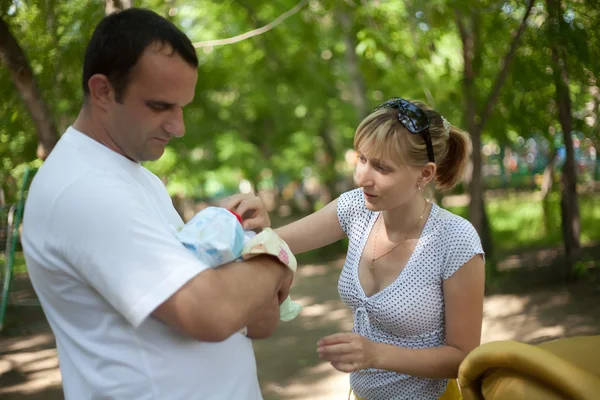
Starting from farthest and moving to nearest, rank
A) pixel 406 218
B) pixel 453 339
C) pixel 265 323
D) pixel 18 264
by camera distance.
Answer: pixel 18 264 → pixel 406 218 → pixel 453 339 → pixel 265 323

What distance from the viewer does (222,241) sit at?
4.71ft

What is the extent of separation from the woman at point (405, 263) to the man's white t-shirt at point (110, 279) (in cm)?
54

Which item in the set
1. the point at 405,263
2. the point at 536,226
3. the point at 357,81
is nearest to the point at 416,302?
the point at 405,263

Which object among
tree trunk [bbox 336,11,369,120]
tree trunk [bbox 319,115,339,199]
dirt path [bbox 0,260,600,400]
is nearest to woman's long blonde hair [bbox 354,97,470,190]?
dirt path [bbox 0,260,600,400]

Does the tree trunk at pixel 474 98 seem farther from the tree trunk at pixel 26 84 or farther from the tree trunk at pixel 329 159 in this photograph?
the tree trunk at pixel 329 159

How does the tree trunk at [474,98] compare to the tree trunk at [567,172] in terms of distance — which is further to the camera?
the tree trunk at [474,98]

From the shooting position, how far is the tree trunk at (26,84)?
4387 millimetres

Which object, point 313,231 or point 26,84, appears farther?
point 26,84

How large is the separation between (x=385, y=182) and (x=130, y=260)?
1072 millimetres

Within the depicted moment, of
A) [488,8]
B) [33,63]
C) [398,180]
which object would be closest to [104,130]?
[398,180]

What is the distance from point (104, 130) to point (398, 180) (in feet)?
3.40

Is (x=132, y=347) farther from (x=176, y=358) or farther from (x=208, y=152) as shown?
(x=208, y=152)

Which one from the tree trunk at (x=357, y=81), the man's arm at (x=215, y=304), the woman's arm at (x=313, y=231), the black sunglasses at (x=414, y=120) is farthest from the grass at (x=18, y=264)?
the man's arm at (x=215, y=304)

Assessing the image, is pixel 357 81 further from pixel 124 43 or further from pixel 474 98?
pixel 124 43
